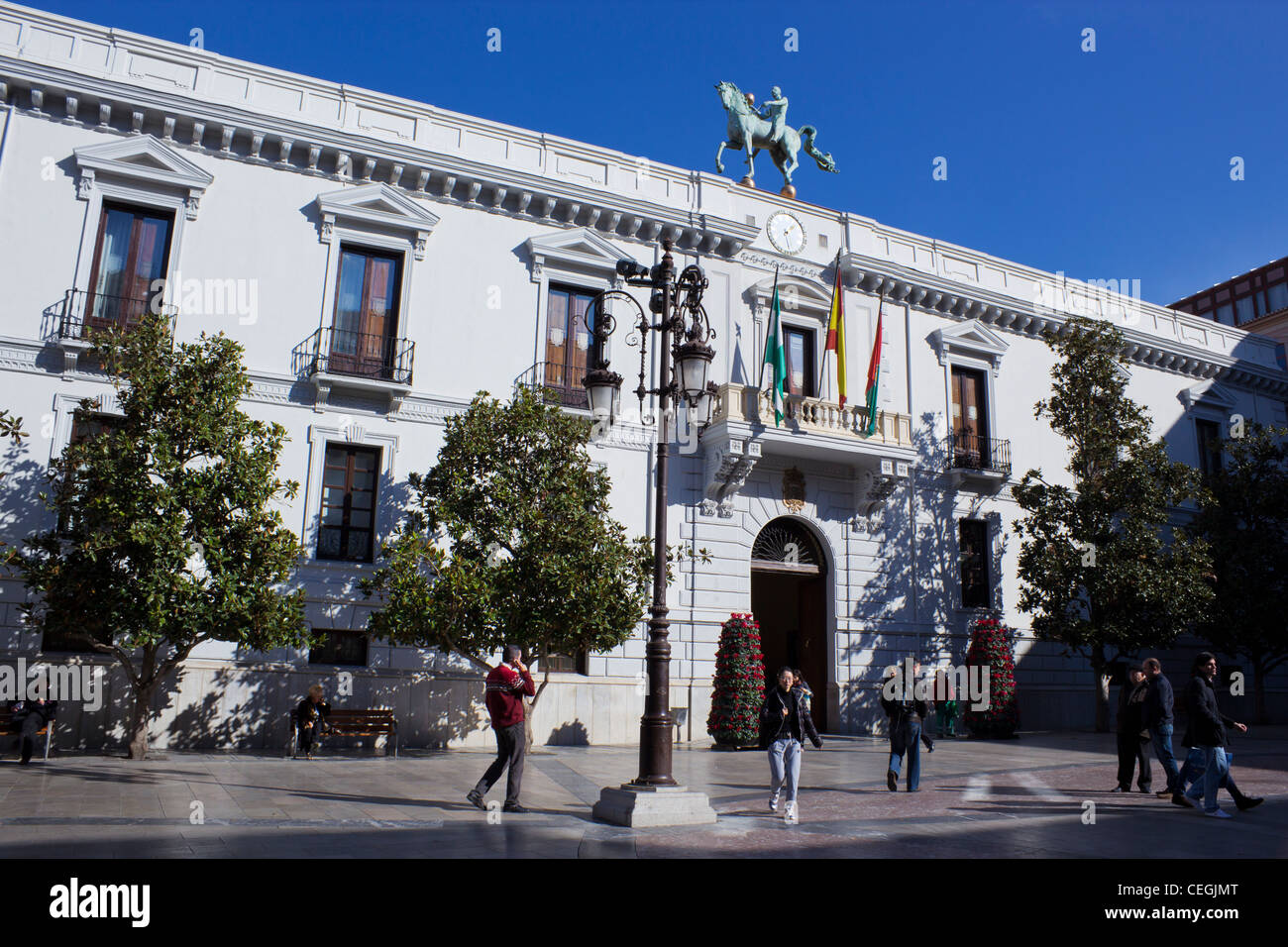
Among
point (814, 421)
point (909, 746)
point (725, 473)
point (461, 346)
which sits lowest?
point (909, 746)

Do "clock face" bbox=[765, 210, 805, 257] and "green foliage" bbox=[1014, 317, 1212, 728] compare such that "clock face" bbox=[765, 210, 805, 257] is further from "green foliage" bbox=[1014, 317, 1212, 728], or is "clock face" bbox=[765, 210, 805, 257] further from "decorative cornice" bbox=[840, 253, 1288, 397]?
"green foliage" bbox=[1014, 317, 1212, 728]

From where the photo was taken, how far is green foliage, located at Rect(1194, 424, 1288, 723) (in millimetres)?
24359

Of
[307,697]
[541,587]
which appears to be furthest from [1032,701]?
[307,697]

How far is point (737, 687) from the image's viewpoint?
1867 cm

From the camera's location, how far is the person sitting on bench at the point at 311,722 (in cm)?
1519

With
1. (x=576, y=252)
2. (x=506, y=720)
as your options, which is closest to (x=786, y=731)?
(x=506, y=720)

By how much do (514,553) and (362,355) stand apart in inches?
227

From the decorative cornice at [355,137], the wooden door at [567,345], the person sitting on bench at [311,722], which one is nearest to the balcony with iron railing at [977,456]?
the decorative cornice at [355,137]

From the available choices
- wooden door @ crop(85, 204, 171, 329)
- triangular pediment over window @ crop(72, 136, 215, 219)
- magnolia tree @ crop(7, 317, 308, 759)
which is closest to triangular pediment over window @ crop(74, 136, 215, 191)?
triangular pediment over window @ crop(72, 136, 215, 219)

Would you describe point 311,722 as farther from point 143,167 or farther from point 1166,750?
point 1166,750

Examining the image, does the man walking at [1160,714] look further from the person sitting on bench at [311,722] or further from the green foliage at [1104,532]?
the person sitting on bench at [311,722]

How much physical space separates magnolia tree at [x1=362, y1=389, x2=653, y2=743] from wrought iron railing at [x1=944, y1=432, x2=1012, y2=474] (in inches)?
430

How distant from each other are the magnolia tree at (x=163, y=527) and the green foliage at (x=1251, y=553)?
21.7 metres
